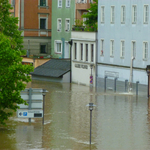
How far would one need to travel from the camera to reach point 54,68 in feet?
195

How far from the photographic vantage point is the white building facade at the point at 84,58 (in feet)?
175

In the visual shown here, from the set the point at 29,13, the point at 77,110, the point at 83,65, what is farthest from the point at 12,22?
the point at 29,13

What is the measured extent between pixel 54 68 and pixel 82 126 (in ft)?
98.6

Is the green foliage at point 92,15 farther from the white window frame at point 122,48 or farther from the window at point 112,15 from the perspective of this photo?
the white window frame at point 122,48

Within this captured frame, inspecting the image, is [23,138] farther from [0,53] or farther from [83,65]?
[83,65]

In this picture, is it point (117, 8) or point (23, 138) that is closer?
point (23, 138)

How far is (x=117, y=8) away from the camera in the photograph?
162 ft

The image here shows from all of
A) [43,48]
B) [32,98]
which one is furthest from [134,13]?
[43,48]

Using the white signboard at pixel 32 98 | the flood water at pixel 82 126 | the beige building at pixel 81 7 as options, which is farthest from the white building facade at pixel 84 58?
the white signboard at pixel 32 98

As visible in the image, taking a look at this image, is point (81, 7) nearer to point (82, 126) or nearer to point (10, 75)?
point (82, 126)

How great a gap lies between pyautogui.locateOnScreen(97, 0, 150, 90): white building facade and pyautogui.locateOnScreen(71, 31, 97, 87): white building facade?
2.60 feet

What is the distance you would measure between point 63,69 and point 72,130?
30.0m

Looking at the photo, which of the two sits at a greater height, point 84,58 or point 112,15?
point 112,15

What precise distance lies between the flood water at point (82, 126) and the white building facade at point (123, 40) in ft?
12.1
